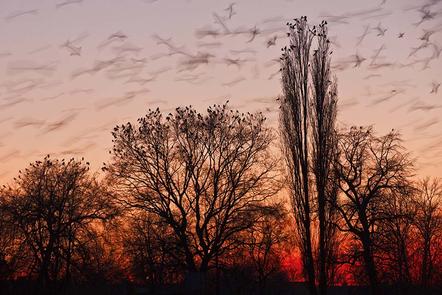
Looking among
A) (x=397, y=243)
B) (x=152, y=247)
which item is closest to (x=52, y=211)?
(x=152, y=247)

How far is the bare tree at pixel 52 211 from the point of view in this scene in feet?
143

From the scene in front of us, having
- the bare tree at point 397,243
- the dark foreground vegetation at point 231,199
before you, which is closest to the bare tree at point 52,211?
the dark foreground vegetation at point 231,199

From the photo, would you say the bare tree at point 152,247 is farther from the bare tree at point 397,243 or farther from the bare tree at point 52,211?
the bare tree at point 397,243

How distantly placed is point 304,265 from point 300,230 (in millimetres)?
1950

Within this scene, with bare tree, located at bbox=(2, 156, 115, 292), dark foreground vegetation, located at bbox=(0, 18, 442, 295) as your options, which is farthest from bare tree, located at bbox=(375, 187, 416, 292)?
bare tree, located at bbox=(2, 156, 115, 292)

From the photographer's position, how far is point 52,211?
45719mm

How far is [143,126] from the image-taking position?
38.1 meters

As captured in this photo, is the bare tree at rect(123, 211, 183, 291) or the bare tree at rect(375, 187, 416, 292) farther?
the bare tree at rect(375, 187, 416, 292)

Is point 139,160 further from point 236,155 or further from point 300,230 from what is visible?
point 300,230

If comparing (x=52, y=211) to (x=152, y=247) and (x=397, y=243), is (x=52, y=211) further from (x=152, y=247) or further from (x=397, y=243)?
(x=397, y=243)

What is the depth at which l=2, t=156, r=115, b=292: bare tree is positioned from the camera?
143ft

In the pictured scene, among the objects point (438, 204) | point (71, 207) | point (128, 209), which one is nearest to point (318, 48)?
point (128, 209)

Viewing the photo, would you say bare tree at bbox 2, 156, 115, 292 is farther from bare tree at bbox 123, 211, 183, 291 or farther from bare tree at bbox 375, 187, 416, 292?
bare tree at bbox 375, 187, 416, 292

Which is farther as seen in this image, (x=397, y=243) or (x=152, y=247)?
(x=397, y=243)
